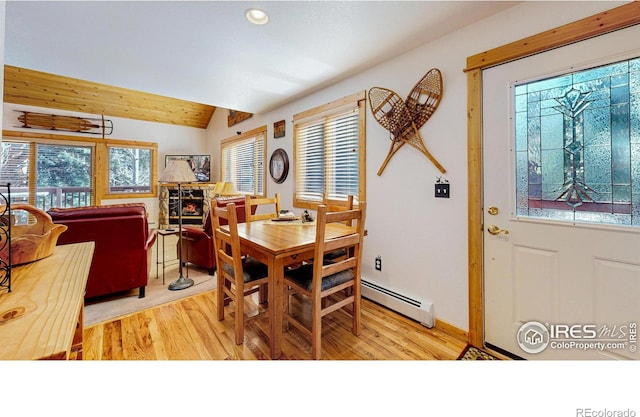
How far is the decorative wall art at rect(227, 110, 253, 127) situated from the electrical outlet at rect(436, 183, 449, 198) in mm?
3834

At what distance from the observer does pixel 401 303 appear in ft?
7.59

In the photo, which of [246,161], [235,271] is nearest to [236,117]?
[246,161]

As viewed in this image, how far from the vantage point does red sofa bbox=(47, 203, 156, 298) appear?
224cm

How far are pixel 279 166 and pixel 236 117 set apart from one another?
2.04 m

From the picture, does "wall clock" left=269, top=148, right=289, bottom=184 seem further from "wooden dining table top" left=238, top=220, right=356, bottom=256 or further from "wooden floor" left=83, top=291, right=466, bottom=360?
"wooden floor" left=83, top=291, right=466, bottom=360

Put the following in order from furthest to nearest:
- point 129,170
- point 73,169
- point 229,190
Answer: point 129,170
point 73,169
point 229,190

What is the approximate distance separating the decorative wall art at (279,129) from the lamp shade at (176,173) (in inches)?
61.1

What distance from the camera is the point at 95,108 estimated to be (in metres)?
5.27

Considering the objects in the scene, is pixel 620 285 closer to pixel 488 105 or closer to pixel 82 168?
pixel 488 105

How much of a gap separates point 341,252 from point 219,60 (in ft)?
7.47

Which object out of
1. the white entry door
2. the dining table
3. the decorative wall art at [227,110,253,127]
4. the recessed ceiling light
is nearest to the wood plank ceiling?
the decorative wall art at [227,110,253,127]

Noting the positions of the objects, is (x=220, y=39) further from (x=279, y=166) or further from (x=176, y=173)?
(x=279, y=166)

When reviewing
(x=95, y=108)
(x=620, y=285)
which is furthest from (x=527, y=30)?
(x=95, y=108)
